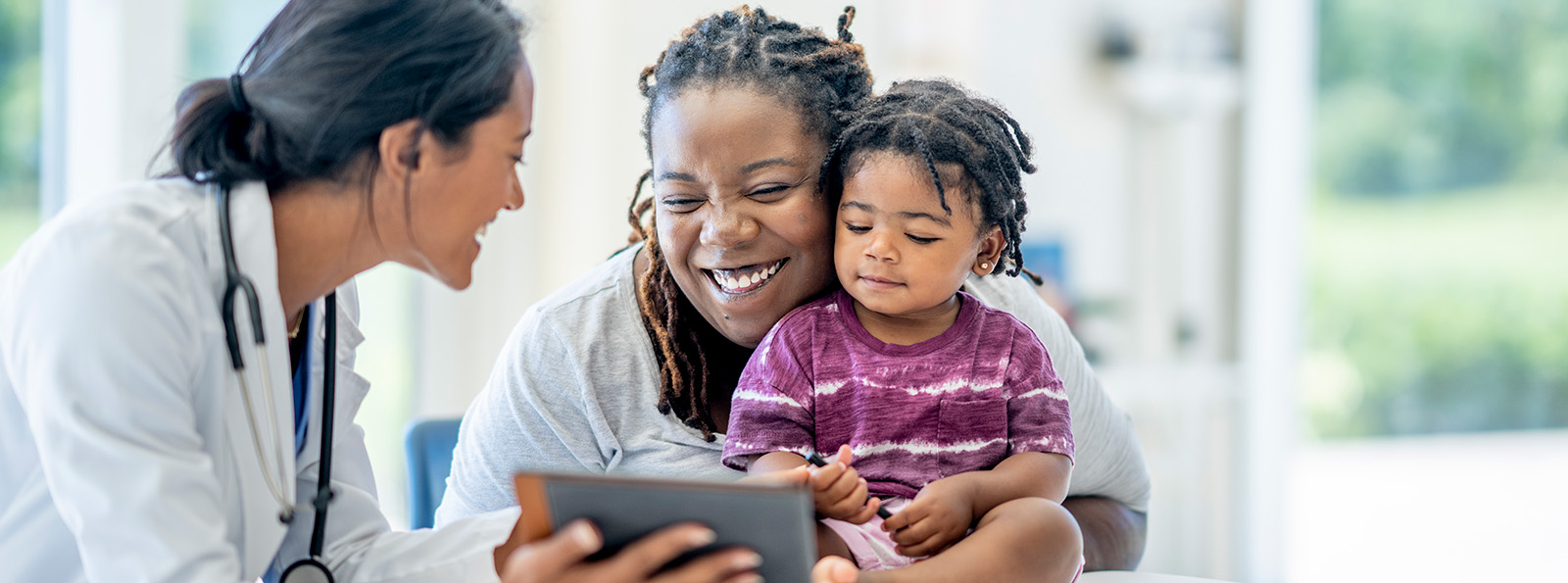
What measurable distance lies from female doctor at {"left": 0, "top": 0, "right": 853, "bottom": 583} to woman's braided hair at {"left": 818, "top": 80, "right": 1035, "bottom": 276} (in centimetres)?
39

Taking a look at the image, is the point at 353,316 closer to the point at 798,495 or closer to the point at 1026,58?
the point at 798,495

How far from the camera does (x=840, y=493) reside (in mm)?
1199

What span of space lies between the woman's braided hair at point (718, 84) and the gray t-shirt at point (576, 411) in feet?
0.10

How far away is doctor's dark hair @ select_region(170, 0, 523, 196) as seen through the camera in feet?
3.87

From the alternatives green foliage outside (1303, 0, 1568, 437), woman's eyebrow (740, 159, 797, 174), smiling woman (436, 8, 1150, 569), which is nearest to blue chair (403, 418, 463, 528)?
smiling woman (436, 8, 1150, 569)

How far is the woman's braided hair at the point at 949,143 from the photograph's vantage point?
54.0 inches

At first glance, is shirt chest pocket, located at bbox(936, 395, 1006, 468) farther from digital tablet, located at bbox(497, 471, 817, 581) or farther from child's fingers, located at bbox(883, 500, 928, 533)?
digital tablet, located at bbox(497, 471, 817, 581)

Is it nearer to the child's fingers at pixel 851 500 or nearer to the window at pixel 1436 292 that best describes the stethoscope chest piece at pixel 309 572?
the child's fingers at pixel 851 500

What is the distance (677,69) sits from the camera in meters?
1.54

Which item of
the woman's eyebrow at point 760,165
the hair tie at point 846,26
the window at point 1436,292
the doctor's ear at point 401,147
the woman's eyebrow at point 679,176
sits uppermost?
the hair tie at point 846,26

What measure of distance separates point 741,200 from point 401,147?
1.37 ft

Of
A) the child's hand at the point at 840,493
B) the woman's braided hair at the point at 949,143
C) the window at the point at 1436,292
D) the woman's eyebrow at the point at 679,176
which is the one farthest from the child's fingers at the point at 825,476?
the window at the point at 1436,292

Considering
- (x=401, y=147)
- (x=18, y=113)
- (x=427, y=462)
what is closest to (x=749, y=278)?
(x=401, y=147)

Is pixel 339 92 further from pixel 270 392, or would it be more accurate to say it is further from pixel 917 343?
pixel 917 343
